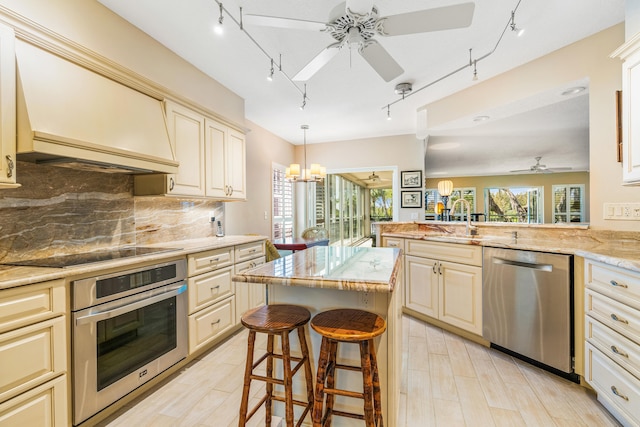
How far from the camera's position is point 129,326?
1796mm

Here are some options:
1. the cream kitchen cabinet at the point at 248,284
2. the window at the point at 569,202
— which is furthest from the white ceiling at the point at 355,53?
the window at the point at 569,202

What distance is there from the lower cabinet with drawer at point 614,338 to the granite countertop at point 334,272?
121 cm

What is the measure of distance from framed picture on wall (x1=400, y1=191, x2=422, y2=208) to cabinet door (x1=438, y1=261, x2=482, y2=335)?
2365mm

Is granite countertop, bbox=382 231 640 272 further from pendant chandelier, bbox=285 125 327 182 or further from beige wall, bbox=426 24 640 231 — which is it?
pendant chandelier, bbox=285 125 327 182

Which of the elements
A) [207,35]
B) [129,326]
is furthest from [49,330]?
[207,35]

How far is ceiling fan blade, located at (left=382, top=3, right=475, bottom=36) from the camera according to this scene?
57.6 inches

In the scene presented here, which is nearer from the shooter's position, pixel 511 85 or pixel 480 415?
pixel 480 415

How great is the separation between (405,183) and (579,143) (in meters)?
3.57

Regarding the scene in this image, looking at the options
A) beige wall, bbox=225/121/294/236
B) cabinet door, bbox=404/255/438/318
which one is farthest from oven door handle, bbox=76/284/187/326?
cabinet door, bbox=404/255/438/318

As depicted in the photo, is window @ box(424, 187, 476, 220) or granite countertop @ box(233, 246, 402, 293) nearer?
granite countertop @ box(233, 246, 402, 293)

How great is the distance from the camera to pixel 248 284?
3.06m

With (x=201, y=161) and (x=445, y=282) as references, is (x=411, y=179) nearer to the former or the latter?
(x=445, y=282)

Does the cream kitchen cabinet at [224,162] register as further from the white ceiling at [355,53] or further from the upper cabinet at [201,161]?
the white ceiling at [355,53]

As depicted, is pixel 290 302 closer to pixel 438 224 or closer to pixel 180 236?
pixel 180 236
